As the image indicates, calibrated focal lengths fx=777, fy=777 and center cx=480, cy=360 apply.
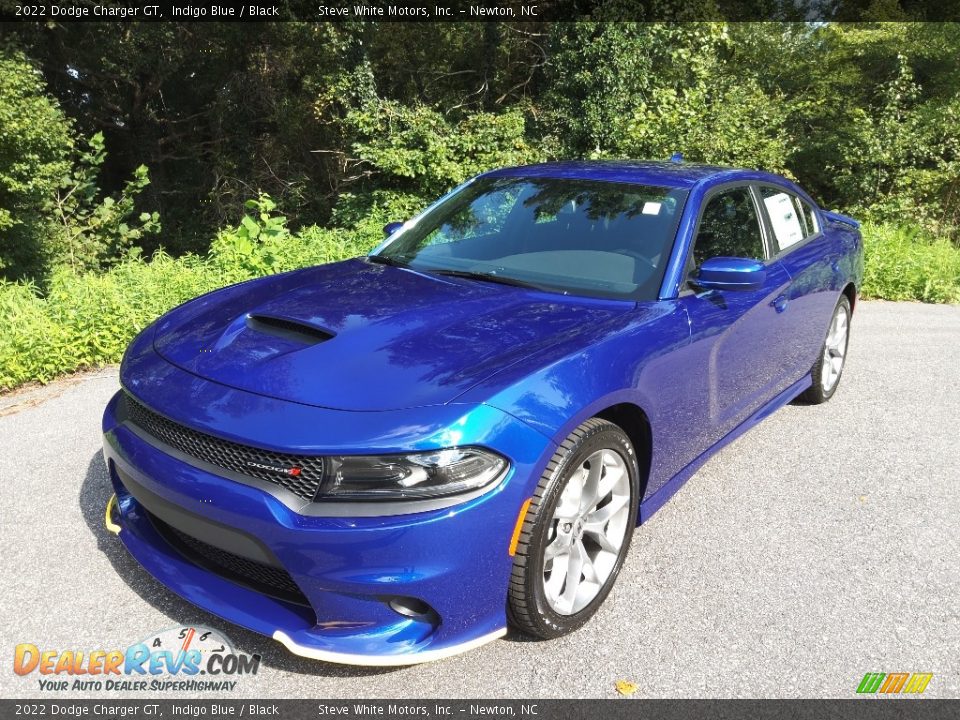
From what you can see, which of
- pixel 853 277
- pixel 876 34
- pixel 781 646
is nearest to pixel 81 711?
pixel 781 646

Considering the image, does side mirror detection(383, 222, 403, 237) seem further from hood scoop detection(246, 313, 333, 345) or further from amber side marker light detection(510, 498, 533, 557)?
amber side marker light detection(510, 498, 533, 557)

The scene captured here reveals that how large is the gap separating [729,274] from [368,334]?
4.94ft

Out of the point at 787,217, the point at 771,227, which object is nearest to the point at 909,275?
the point at 787,217

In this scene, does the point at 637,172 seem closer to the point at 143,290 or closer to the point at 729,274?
the point at 729,274

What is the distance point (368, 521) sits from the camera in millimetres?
2135

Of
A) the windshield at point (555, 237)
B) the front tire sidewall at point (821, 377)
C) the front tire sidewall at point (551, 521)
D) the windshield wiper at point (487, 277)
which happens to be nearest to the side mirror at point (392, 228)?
the windshield at point (555, 237)

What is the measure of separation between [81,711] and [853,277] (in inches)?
196

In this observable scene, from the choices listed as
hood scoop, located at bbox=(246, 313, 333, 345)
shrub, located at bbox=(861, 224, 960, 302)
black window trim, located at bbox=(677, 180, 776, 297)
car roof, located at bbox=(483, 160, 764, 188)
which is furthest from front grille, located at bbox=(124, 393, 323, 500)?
shrub, located at bbox=(861, 224, 960, 302)

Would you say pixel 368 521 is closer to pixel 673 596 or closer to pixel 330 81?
pixel 673 596

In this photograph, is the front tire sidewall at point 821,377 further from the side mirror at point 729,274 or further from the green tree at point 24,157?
→ the green tree at point 24,157

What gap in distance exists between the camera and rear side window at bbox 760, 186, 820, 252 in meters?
4.21

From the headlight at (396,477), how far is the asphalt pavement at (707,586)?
2.28 ft

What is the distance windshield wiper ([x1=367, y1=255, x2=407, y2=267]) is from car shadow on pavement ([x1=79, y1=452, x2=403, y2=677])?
1661 millimetres

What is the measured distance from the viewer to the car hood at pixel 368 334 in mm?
2381
